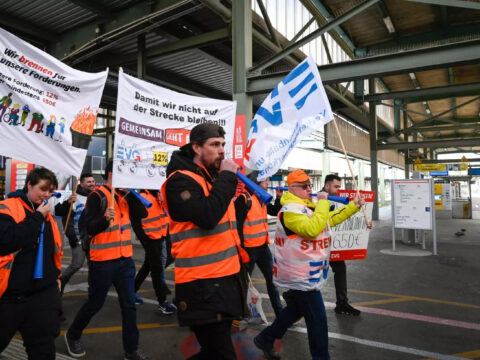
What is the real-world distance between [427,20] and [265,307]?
12.5m

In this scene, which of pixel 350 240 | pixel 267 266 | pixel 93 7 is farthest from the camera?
pixel 93 7

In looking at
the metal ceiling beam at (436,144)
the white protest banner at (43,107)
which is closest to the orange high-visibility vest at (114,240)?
the white protest banner at (43,107)

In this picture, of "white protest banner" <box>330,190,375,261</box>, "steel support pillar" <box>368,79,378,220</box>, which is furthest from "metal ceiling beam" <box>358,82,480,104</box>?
"white protest banner" <box>330,190,375,261</box>

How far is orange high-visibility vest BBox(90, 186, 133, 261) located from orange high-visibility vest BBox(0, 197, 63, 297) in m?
0.77

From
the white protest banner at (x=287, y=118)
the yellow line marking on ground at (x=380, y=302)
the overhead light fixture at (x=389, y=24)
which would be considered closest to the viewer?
the white protest banner at (x=287, y=118)

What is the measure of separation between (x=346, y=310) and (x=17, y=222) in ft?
13.5

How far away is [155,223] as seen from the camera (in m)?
5.66

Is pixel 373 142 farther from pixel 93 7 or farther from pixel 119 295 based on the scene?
pixel 119 295

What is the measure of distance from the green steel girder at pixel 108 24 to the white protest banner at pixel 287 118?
4782mm

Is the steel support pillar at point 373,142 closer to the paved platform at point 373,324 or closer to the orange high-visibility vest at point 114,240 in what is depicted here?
the paved platform at point 373,324

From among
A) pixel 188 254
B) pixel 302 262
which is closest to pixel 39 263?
pixel 188 254

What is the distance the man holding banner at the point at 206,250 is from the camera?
2.06 m

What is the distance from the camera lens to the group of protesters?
210cm

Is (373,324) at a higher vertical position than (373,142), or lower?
lower
